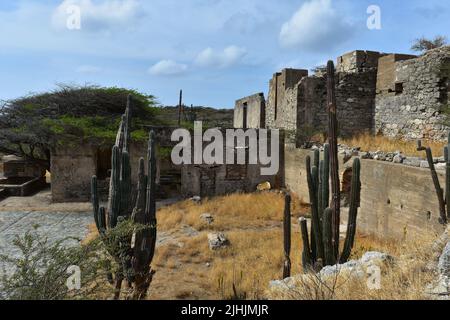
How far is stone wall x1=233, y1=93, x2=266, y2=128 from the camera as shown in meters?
20.5

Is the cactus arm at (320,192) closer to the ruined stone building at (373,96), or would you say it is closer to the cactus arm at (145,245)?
the cactus arm at (145,245)

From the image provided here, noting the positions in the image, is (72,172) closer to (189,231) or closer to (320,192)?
(189,231)

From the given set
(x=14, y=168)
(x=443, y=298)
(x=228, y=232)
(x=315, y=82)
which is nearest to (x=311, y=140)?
(x=315, y=82)

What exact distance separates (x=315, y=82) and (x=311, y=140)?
241cm

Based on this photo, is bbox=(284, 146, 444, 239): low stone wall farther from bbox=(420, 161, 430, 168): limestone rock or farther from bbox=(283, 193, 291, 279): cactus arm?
bbox=(283, 193, 291, 279): cactus arm

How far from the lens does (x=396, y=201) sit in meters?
8.45

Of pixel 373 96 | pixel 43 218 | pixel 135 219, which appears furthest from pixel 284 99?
pixel 135 219

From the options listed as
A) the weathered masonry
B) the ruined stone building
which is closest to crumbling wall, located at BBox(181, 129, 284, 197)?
the weathered masonry

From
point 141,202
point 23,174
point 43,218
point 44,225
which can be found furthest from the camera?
point 23,174

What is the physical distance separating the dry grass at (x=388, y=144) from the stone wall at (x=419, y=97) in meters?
0.50

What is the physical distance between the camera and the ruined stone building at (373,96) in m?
11.8

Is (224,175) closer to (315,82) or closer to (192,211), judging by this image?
(192,211)

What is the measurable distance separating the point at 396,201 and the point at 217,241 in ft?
14.2

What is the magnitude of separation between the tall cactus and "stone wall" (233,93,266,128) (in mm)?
13909
